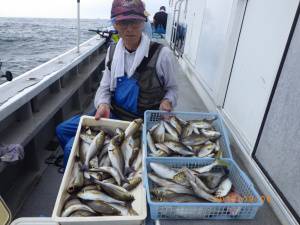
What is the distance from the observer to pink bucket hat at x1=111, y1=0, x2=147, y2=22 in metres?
2.29

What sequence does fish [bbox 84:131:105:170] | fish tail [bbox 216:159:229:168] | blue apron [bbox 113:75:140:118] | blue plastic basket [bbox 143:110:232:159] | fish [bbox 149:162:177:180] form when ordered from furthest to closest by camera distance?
1. blue apron [bbox 113:75:140:118]
2. blue plastic basket [bbox 143:110:232:159]
3. fish [bbox 84:131:105:170]
4. fish tail [bbox 216:159:229:168]
5. fish [bbox 149:162:177:180]

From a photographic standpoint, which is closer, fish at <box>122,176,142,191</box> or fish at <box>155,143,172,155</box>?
fish at <box>122,176,142,191</box>

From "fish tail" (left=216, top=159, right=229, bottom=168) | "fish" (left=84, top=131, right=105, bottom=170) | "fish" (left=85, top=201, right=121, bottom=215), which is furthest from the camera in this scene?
"fish" (left=84, top=131, right=105, bottom=170)

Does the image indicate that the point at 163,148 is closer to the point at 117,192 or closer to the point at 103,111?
the point at 117,192

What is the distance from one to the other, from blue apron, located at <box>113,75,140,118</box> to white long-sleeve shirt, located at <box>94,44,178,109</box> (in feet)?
0.35

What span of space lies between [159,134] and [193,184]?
677 mm

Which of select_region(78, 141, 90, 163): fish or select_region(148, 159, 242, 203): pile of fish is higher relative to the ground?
select_region(148, 159, 242, 203): pile of fish

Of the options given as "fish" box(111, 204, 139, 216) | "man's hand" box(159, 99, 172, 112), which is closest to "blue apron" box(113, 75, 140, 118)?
"man's hand" box(159, 99, 172, 112)

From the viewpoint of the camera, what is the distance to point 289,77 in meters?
1.89

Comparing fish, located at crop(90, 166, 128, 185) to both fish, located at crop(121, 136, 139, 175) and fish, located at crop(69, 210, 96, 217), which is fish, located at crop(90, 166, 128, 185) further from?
fish, located at crop(69, 210, 96, 217)

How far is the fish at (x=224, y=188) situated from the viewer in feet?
5.81

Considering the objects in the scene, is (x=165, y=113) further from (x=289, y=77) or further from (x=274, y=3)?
(x=274, y=3)

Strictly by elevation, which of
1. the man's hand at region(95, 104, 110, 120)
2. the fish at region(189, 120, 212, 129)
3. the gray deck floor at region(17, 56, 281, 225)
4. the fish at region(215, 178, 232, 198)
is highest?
the fish at region(189, 120, 212, 129)

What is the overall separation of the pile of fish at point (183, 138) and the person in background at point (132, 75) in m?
0.29
